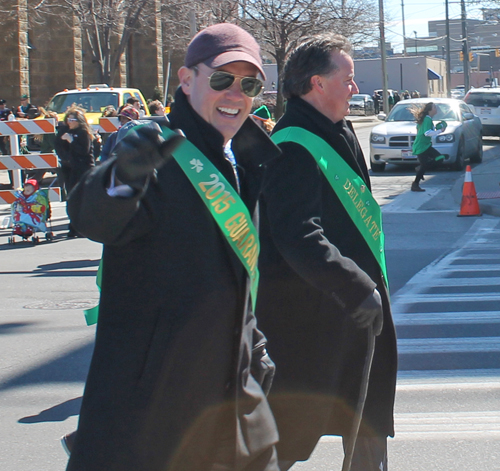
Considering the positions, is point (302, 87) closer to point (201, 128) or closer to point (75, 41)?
point (201, 128)

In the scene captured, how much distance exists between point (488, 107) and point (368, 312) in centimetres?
2662

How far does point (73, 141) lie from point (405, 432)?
26.7 feet

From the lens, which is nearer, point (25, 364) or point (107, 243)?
point (107, 243)

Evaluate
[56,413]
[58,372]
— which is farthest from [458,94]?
[56,413]

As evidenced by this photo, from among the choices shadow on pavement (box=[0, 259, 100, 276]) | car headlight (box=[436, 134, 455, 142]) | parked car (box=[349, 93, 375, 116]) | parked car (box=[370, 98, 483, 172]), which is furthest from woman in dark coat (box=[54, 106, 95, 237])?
parked car (box=[349, 93, 375, 116])

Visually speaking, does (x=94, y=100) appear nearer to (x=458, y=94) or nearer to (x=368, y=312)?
(x=368, y=312)

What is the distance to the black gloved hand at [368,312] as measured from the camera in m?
2.89

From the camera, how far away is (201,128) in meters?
2.38

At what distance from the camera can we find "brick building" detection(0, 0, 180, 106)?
27547 mm

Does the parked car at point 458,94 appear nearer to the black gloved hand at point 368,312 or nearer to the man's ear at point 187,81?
the black gloved hand at point 368,312

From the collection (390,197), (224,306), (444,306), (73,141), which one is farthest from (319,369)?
(390,197)

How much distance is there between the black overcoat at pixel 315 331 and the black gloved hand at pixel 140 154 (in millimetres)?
1017

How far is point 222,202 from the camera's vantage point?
90.4 inches

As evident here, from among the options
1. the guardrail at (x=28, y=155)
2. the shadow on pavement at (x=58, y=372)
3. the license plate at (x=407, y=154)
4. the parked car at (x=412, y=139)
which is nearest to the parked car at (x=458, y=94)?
the parked car at (x=412, y=139)
